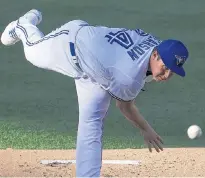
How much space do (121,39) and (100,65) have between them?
270mm

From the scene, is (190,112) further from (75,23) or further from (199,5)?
(199,5)

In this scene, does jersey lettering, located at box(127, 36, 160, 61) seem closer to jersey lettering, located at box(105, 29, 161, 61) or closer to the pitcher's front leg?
jersey lettering, located at box(105, 29, 161, 61)

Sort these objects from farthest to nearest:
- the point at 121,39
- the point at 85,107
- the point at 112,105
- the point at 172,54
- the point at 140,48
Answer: the point at 112,105
the point at 85,107
the point at 121,39
the point at 140,48
the point at 172,54

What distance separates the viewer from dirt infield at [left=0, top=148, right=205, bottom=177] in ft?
25.6

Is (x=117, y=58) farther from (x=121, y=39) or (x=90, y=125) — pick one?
(x=90, y=125)

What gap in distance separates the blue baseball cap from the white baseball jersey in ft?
0.42

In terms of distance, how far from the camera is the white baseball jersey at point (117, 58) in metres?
6.05

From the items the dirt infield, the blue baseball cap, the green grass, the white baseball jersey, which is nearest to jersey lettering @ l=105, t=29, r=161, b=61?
the white baseball jersey

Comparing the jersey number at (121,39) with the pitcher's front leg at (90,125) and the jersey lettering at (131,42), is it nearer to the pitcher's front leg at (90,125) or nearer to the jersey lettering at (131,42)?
the jersey lettering at (131,42)

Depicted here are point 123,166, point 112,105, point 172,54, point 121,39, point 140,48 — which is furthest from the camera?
point 112,105

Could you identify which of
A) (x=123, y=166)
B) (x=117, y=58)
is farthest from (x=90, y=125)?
(x=123, y=166)

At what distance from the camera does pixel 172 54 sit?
19.5 ft

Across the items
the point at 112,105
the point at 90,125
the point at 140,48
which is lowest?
the point at 112,105

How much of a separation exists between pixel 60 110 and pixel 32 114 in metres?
0.37
